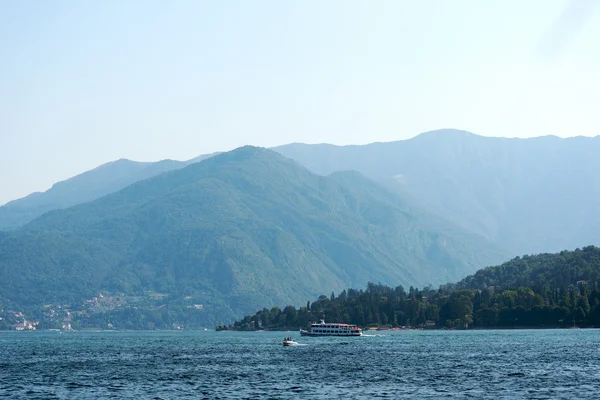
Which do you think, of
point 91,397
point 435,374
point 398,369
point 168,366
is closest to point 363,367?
point 398,369

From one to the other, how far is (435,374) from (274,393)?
34127 millimetres

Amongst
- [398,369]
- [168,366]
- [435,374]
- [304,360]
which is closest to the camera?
[435,374]

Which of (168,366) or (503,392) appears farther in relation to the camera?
(168,366)

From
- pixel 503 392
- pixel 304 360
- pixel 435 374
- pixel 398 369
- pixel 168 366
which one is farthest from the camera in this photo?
pixel 304 360

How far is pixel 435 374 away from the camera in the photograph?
473 ft

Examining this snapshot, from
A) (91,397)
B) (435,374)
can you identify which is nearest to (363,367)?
(435,374)

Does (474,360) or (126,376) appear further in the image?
(474,360)

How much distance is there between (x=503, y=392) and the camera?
117250 mm

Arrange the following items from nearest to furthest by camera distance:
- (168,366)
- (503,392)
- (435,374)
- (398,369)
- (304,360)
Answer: (503,392)
(435,374)
(398,369)
(168,366)
(304,360)

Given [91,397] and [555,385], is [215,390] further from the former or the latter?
[555,385]

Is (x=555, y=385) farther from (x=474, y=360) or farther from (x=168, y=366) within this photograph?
(x=168, y=366)

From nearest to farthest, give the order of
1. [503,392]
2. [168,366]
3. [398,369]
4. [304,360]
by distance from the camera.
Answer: [503,392]
[398,369]
[168,366]
[304,360]

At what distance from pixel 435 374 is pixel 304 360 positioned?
48.8 m

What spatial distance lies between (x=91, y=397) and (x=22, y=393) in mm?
11180
